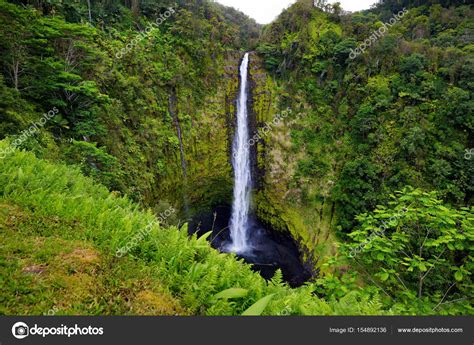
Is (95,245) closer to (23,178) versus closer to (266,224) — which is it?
(23,178)

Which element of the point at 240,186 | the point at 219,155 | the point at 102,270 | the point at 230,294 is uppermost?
the point at 102,270

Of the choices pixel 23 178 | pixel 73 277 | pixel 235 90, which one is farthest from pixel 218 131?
pixel 73 277

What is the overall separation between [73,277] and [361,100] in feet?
79.6

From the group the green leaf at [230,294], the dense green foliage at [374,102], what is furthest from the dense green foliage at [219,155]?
the dense green foliage at [374,102]

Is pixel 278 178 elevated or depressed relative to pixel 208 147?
depressed

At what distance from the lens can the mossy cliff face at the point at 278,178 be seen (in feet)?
64.4

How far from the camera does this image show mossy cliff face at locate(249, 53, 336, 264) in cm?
1964

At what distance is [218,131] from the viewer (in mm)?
23047

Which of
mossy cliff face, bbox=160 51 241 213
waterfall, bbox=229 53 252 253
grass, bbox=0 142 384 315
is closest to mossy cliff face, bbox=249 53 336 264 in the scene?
waterfall, bbox=229 53 252 253

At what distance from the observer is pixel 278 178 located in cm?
2255

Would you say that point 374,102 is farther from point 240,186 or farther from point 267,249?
point 267,249
